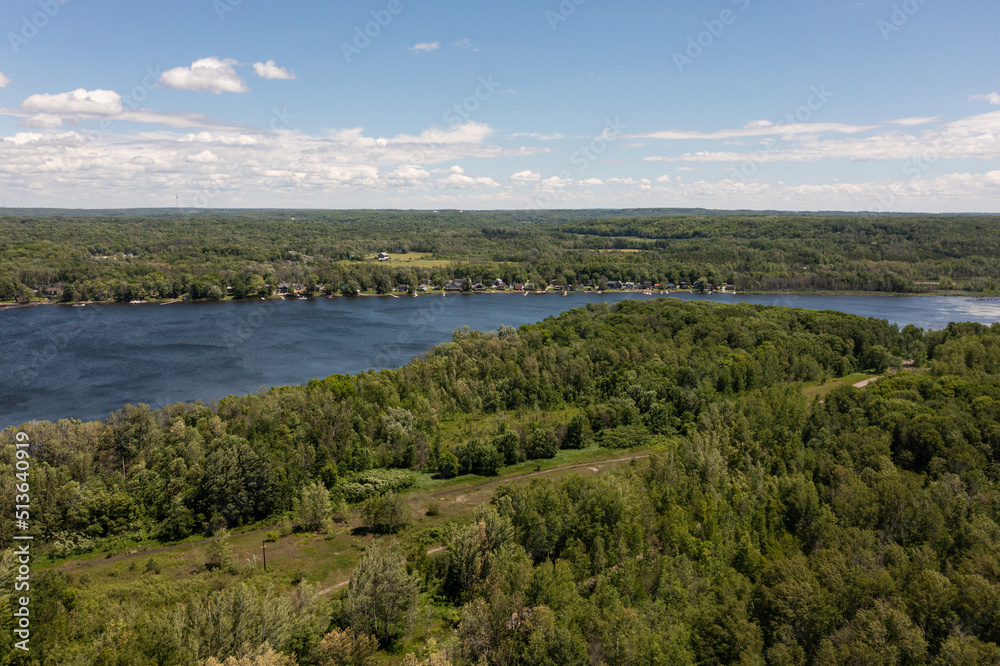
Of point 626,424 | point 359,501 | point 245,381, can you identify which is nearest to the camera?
point 359,501

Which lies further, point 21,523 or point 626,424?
point 626,424

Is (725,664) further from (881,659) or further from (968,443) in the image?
(968,443)

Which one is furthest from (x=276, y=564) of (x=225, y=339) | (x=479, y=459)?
(x=225, y=339)

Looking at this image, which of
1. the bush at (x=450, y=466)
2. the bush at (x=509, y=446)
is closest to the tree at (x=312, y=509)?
the bush at (x=450, y=466)

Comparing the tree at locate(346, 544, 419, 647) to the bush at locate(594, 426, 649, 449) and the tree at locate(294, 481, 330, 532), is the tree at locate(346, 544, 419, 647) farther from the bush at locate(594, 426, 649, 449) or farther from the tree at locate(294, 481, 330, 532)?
the bush at locate(594, 426, 649, 449)

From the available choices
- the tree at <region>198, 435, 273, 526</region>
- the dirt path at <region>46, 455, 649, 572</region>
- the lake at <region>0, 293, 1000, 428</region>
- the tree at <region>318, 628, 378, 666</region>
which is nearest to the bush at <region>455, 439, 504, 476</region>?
the dirt path at <region>46, 455, 649, 572</region>

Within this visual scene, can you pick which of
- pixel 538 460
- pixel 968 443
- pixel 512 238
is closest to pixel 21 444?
pixel 538 460

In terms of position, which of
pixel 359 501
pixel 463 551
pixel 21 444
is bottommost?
pixel 359 501
